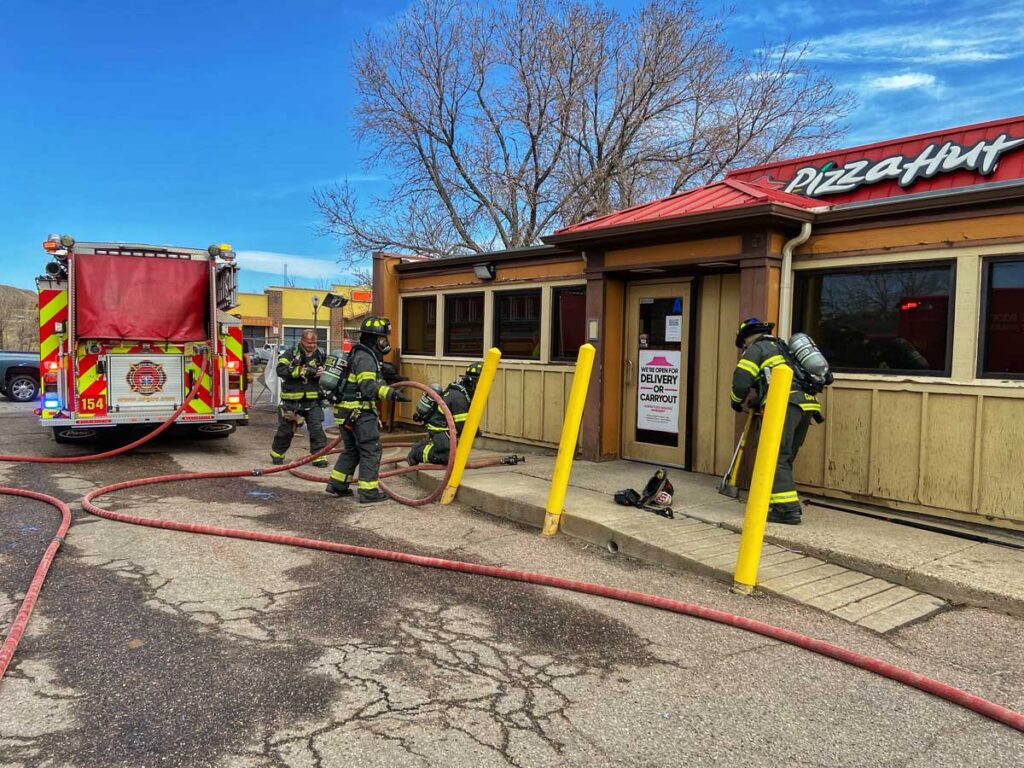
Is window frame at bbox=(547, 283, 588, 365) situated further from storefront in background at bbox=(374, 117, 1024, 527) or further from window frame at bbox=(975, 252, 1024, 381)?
window frame at bbox=(975, 252, 1024, 381)

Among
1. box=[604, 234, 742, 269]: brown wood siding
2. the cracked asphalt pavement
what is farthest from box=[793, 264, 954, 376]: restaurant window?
the cracked asphalt pavement

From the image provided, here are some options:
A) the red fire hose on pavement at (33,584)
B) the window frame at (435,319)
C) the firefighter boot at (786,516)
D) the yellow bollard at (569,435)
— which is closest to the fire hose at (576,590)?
the red fire hose on pavement at (33,584)

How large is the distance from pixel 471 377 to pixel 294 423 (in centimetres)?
238

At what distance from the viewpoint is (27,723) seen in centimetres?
286

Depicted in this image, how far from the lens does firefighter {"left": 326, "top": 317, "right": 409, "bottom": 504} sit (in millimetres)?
6773

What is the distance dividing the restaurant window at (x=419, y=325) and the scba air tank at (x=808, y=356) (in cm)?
620

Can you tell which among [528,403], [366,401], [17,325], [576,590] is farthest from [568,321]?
[17,325]

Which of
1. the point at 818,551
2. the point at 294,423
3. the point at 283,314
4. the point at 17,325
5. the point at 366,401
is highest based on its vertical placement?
the point at 283,314

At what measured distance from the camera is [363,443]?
6895 millimetres

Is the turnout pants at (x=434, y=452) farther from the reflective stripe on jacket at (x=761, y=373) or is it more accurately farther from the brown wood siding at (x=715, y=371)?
the reflective stripe on jacket at (x=761, y=373)

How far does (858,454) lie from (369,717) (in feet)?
15.6

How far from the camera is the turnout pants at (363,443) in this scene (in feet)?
22.5

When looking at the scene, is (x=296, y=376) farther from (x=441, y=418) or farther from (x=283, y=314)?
(x=283, y=314)

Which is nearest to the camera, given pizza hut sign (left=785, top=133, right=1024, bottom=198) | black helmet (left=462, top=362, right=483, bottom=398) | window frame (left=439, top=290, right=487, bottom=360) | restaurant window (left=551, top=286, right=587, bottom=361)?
pizza hut sign (left=785, top=133, right=1024, bottom=198)
